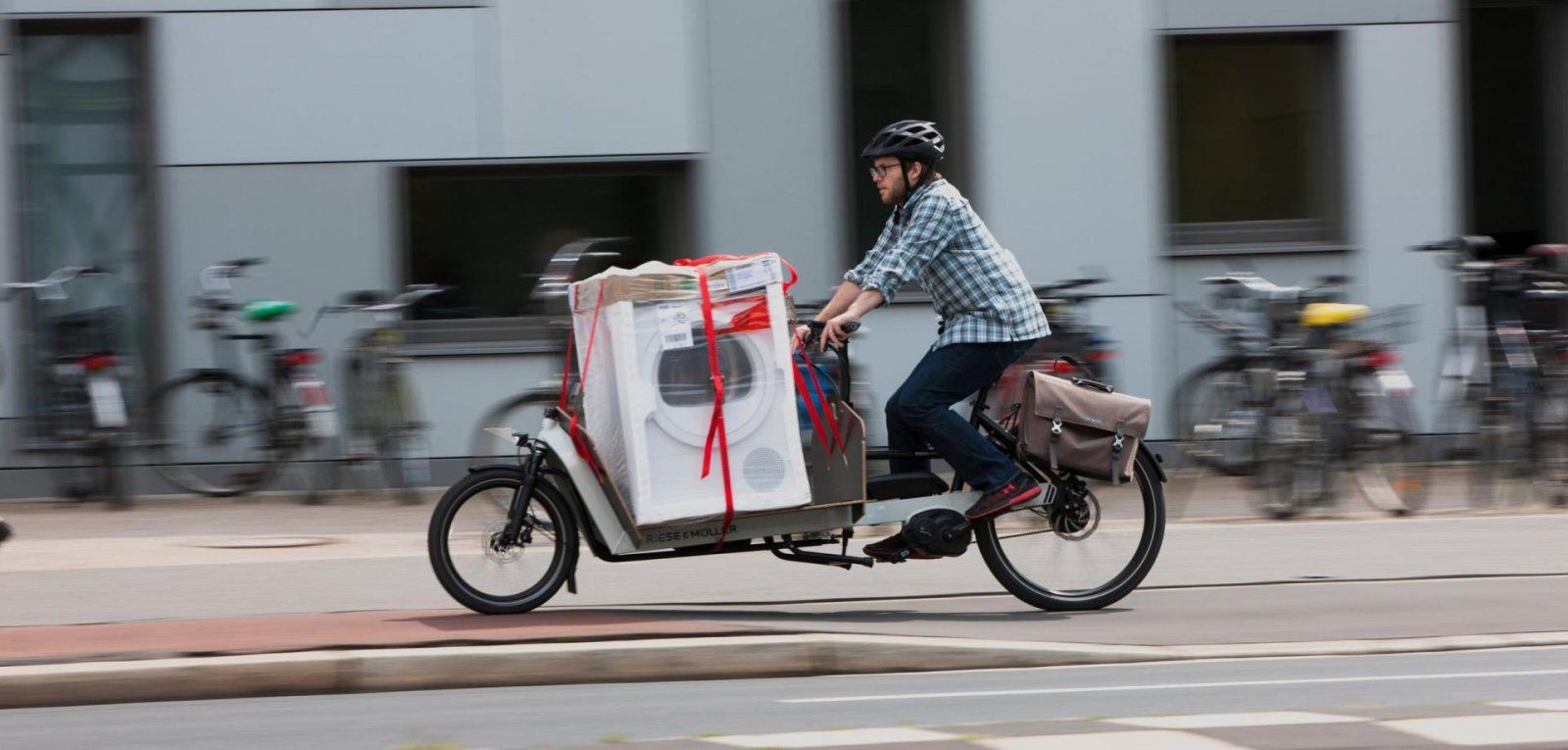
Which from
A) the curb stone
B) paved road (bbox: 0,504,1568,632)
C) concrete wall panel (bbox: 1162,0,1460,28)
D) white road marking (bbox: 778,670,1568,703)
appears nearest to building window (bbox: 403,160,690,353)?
paved road (bbox: 0,504,1568,632)

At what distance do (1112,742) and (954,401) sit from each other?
8.90ft

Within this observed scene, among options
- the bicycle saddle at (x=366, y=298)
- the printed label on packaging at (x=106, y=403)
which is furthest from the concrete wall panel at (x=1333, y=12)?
the printed label on packaging at (x=106, y=403)

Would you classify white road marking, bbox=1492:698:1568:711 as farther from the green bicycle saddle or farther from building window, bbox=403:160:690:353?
the green bicycle saddle

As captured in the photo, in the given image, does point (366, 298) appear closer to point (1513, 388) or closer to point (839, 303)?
point (839, 303)

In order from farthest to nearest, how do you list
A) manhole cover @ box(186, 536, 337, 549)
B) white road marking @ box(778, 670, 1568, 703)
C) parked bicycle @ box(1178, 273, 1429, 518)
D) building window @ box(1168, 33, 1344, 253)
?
1. building window @ box(1168, 33, 1344, 253)
2. parked bicycle @ box(1178, 273, 1429, 518)
3. manhole cover @ box(186, 536, 337, 549)
4. white road marking @ box(778, 670, 1568, 703)

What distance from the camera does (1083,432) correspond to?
747cm

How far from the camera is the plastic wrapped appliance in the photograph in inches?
275

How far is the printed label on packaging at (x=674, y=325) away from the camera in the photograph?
275 inches

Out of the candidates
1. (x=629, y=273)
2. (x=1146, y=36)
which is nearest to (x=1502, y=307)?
(x=1146, y=36)

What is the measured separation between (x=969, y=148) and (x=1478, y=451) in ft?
12.9

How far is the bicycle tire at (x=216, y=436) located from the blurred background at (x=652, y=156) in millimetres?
174

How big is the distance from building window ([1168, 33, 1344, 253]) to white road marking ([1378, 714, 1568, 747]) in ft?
27.9

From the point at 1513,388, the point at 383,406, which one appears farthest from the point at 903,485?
the point at 383,406

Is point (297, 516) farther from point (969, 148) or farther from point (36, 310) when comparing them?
point (969, 148)
